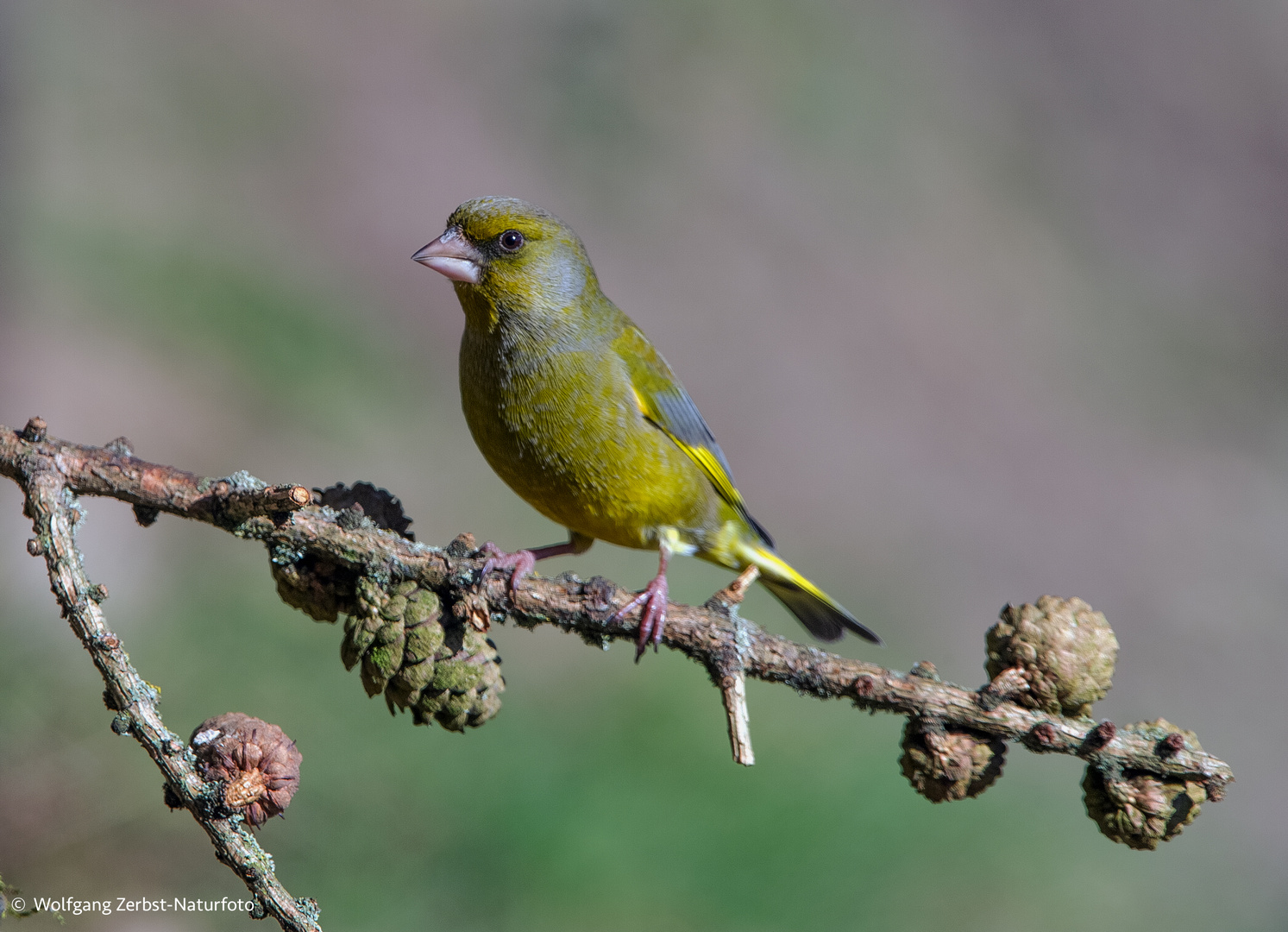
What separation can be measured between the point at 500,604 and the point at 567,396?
133 cm

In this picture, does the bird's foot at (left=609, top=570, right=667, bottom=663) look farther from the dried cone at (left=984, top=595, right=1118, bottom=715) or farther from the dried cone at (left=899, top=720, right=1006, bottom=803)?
the dried cone at (left=984, top=595, right=1118, bottom=715)

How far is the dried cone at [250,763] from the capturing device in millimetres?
1652

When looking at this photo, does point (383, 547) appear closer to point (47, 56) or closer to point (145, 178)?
point (145, 178)

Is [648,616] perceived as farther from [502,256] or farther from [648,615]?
[502,256]

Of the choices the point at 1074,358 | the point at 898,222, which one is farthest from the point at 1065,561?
the point at 898,222

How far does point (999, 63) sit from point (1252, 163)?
18.4 ft

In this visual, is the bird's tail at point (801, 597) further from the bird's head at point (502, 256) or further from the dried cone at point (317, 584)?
the dried cone at point (317, 584)

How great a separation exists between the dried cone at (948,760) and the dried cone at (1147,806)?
202mm

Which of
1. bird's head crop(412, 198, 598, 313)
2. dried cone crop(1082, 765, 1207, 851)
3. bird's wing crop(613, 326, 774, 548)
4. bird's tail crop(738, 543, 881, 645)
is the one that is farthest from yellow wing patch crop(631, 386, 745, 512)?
dried cone crop(1082, 765, 1207, 851)

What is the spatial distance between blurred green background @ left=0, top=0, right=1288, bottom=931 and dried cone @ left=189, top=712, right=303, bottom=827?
3209 millimetres

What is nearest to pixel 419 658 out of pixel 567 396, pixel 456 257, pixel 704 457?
pixel 567 396

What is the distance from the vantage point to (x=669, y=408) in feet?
12.7

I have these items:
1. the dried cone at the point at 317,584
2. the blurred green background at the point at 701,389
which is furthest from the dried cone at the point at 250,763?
the blurred green background at the point at 701,389

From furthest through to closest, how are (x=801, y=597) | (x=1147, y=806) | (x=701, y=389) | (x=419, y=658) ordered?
(x=701, y=389) < (x=801, y=597) < (x=419, y=658) < (x=1147, y=806)
